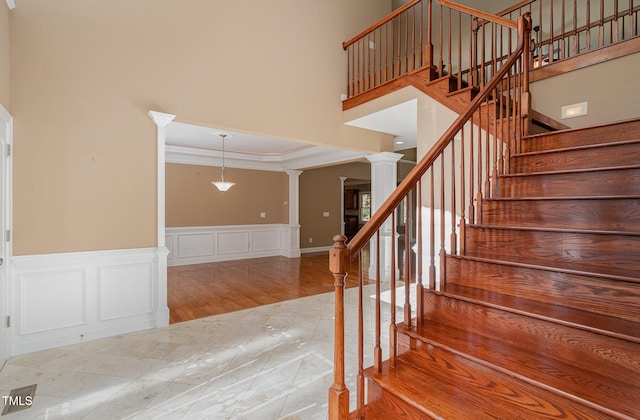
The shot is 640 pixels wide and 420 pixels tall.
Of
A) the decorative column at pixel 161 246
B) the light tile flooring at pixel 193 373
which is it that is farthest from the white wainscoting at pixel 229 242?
the light tile flooring at pixel 193 373

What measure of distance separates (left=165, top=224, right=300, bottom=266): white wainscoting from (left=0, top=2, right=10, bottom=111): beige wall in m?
4.39

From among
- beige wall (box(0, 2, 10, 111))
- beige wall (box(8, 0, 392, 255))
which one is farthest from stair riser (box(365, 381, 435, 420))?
beige wall (box(0, 2, 10, 111))

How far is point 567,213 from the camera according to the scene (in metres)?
2.00

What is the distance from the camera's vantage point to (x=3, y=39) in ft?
8.25

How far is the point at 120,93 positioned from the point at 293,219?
544 cm

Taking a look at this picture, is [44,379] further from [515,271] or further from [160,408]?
[515,271]

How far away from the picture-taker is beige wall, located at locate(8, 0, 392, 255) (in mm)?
2738

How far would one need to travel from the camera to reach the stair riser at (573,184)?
6.36 ft

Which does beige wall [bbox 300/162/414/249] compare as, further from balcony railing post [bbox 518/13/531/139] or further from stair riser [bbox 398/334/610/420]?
stair riser [bbox 398/334/610/420]

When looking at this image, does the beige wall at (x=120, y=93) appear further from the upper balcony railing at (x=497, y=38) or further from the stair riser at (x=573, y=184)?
the stair riser at (x=573, y=184)

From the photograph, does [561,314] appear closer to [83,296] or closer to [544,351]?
[544,351]

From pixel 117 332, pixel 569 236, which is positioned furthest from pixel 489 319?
pixel 117 332

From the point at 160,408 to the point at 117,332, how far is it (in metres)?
1.49

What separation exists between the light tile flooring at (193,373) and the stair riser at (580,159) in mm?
1953
